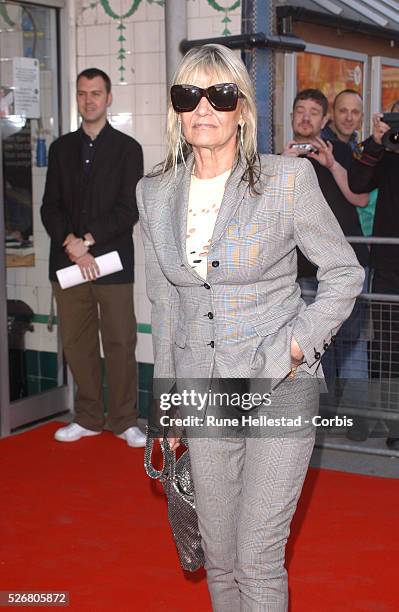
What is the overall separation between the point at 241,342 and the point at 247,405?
0.18 meters

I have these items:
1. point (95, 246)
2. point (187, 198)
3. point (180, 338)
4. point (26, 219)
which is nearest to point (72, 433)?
point (95, 246)

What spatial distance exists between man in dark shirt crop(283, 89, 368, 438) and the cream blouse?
8.81ft

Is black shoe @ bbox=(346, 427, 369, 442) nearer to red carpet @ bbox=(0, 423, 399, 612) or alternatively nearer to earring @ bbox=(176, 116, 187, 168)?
red carpet @ bbox=(0, 423, 399, 612)

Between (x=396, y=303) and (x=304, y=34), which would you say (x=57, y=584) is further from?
(x=304, y=34)

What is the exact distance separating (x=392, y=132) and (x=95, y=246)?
180 cm

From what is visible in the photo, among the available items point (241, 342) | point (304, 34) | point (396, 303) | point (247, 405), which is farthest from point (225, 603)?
point (304, 34)

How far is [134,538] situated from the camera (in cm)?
432

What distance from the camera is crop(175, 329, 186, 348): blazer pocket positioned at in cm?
281

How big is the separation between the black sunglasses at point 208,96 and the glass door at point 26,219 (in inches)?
124

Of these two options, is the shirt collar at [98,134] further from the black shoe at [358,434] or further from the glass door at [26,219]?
the black shoe at [358,434]

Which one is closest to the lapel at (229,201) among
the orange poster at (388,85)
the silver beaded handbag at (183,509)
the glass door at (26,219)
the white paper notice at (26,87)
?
the silver beaded handbag at (183,509)

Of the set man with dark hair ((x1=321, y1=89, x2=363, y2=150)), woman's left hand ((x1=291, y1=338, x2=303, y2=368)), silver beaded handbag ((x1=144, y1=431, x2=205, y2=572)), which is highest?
man with dark hair ((x1=321, y1=89, x2=363, y2=150))

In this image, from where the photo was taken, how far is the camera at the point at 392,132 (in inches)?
198

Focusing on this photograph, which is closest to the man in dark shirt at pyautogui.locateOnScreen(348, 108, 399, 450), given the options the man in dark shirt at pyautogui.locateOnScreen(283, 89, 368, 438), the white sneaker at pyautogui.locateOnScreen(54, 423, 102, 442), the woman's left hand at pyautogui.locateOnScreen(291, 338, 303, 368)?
the man in dark shirt at pyautogui.locateOnScreen(283, 89, 368, 438)
